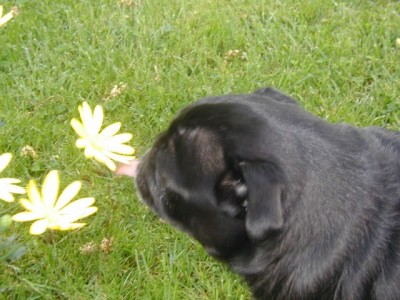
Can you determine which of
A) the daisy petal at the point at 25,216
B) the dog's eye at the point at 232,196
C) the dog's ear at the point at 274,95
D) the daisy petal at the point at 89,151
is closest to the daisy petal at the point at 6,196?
the daisy petal at the point at 25,216

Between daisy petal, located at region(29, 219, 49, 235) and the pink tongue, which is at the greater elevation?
daisy petal, located at region(29, 219, 49, 235)

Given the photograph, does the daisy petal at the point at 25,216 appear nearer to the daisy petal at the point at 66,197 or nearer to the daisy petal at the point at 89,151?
the daisy petal at the point at 66,197

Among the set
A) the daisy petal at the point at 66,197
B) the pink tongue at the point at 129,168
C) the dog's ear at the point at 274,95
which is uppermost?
the dog's ear at the point at 274,95

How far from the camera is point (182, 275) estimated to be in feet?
11.3

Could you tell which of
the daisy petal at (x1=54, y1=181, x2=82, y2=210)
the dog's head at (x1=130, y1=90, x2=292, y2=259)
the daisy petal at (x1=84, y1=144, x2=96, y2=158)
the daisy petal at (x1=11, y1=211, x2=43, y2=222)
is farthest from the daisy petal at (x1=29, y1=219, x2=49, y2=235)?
the dog's head at (x1=130, y1=90, x2=292, y2=259)

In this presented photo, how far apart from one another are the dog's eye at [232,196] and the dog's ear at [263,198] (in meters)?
0.14

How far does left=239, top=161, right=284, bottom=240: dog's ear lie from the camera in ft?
6.90

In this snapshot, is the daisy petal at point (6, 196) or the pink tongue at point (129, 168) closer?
the daisy petal at point (6, 196)

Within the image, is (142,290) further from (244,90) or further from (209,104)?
(244,90)

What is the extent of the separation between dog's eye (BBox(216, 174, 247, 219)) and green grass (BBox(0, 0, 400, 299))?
994mm

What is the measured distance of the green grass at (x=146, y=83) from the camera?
3383 mm

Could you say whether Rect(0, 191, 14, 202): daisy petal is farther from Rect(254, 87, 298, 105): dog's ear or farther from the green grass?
Rect(254, 87, 298, 105): dog's ear

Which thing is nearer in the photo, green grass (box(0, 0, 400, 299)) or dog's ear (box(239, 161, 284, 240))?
dog's ear (box(239, 161, 284, 240))

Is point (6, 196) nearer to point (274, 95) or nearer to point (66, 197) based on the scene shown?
point (66, 197)
